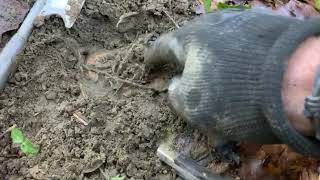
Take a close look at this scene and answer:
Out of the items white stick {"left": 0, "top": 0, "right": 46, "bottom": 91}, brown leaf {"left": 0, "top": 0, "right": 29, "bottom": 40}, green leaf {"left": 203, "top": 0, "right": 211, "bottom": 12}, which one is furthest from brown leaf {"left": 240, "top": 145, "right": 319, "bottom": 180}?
brown leaf {"left": 0, "top": 0, "right": 29, "bottom": 40}

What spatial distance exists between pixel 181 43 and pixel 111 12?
74 cm

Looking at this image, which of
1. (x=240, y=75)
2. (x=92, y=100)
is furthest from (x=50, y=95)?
(x=240, y=75)

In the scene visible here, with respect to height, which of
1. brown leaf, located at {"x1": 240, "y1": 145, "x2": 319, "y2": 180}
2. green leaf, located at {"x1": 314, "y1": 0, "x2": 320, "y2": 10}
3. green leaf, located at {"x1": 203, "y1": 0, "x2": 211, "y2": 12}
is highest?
green leaf, located at {"x1": 203, "y1": 0, "x2": 211, "y2": 12}

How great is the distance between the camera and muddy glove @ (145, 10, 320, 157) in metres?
1.88

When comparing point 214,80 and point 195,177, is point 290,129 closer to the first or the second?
point 214,80

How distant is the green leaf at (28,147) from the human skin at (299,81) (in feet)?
3.52

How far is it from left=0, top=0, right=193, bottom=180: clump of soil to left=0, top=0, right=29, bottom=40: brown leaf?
4.4 inches

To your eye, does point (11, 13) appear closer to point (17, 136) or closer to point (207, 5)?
point (17, 136)

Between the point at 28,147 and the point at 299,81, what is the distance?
113 centimetres

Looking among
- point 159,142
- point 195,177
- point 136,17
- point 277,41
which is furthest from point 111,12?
point 277,41

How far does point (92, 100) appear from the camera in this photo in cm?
261

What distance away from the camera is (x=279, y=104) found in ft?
6.09

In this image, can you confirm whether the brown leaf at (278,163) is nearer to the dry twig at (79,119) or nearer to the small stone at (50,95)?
the dry twig at (79,119)

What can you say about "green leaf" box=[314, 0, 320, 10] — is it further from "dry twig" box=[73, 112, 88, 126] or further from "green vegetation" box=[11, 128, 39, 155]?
"green vegetation" box=[11, 128, 39, 155]
